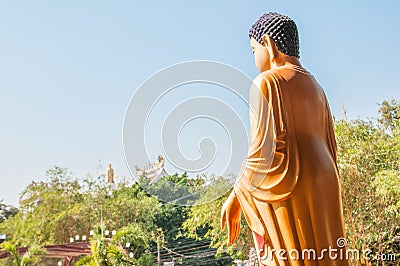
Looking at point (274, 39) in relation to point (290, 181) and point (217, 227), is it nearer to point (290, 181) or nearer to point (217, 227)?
point (290, 181)

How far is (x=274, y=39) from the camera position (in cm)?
229

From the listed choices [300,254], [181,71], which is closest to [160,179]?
[181,71]

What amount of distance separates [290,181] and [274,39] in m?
0.64

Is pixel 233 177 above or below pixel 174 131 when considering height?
below

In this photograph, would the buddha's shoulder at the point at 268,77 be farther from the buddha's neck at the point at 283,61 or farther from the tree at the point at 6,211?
the tree at the point at 6,211

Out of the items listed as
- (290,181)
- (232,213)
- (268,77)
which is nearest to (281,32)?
(268,77)

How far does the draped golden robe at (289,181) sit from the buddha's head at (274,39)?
0.19 metres

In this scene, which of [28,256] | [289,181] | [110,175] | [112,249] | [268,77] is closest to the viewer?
[289,181]

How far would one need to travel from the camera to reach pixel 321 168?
2068 millimetres

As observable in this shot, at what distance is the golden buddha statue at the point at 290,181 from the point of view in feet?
6.68

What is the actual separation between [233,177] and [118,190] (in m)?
8.91

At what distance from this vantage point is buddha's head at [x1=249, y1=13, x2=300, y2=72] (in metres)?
2.29

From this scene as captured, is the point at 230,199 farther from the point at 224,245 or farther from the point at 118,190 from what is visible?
the point at 118,190

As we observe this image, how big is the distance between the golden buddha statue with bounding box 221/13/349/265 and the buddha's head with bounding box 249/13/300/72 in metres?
0.14
